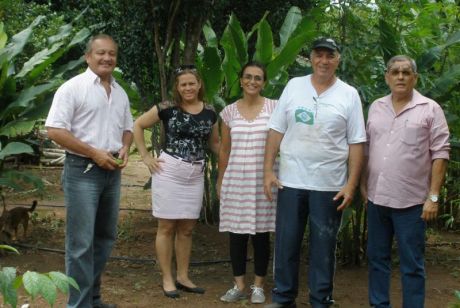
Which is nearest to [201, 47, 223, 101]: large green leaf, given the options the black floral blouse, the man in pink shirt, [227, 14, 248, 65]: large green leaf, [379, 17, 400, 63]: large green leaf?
[227, 14, 248, 65]: large green leaf

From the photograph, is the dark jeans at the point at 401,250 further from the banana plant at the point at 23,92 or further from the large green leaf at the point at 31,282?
the banana plant at the point at 23,92

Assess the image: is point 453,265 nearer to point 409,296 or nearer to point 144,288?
point 409,296

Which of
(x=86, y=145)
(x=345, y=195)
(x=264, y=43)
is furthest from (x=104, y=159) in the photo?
(x=264, y=43)

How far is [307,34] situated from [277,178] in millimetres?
1477

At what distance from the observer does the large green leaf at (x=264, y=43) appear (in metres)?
5.81

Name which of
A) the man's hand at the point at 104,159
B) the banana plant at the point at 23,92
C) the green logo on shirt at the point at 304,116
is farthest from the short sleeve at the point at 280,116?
the banana plant at the point at 23,92

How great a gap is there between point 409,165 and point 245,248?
4.72 ft

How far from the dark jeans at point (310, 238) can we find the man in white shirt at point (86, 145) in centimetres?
117

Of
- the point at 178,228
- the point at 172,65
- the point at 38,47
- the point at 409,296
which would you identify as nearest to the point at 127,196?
the point at 38,47

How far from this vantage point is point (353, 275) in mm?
5699

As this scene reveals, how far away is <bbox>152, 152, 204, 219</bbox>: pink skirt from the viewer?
4785 millimetres

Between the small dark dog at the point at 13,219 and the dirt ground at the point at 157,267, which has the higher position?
the small dark dog at the point at 13,219

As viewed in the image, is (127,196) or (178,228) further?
(127,196)

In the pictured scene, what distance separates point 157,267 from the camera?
5855mm
